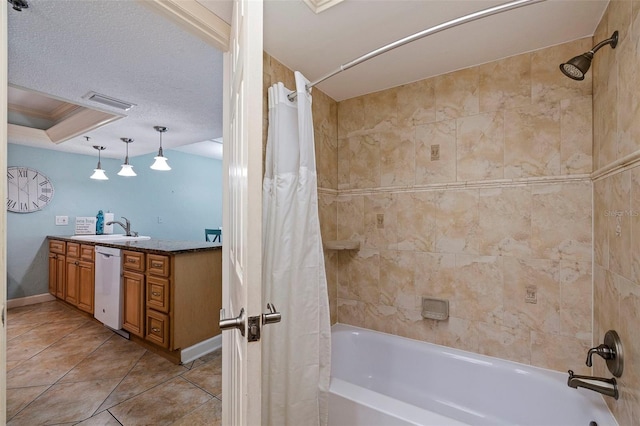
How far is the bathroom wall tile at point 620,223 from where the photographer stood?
106 cm

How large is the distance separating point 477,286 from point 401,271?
18.8 inches

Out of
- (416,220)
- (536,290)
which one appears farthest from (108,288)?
(536,290)

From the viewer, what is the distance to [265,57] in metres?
1.67

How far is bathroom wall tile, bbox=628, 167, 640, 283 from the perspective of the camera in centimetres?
97

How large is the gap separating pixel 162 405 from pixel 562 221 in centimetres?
268

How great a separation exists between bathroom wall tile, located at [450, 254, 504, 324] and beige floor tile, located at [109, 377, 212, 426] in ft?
5.98

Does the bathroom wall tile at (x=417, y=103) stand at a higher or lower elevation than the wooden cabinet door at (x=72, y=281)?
higher

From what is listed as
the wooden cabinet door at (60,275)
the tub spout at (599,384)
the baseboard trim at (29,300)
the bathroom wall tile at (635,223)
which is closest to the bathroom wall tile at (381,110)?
the bathroom wall tile at (635,223)

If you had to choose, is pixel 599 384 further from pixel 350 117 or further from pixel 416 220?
pixel 350 117

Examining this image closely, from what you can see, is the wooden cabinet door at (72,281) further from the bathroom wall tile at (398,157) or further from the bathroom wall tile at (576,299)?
the bathroom wall tile at (576,299)

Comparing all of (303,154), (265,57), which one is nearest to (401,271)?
(303,154)

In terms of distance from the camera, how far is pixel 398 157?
2061 millimetres

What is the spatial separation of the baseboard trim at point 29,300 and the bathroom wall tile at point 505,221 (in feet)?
17.9

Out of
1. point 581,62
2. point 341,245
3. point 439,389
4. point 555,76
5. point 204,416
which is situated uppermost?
point 555,76
